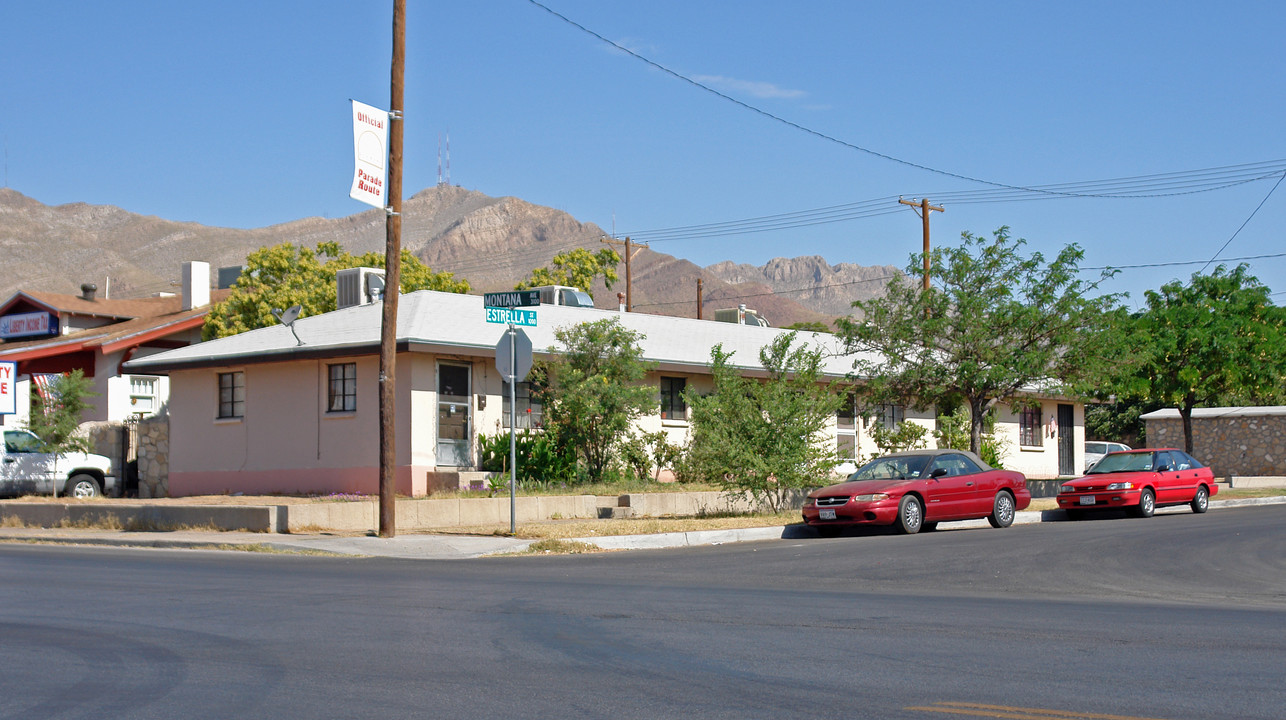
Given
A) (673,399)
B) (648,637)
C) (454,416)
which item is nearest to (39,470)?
(454,416)

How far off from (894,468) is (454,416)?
32.3 ft

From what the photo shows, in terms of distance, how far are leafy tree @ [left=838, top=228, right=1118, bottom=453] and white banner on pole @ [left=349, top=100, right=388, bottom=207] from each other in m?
12.8

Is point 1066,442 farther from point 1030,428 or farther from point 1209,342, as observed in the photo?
point 1209,342

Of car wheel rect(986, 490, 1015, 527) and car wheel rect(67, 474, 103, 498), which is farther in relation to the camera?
car wheel rect(67, 474, 103, 498)

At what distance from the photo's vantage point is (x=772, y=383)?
75.7ft

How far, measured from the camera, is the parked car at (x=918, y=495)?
770 inches

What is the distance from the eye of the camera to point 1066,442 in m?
Answer: 41.7

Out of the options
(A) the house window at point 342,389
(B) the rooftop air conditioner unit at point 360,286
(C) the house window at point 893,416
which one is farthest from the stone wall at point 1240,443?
(A) the house window at point 342,389

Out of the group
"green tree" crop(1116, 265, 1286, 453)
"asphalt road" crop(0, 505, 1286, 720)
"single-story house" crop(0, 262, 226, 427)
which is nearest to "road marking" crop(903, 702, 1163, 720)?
"asphalt road" crop(0, 505, 1286, 720)

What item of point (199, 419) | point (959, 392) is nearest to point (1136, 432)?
point (959, 392)

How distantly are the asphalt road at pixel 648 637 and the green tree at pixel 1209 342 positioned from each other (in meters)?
23.2

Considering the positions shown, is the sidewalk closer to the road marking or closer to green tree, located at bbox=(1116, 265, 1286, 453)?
the road marking

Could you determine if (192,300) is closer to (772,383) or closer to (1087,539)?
(772,383)

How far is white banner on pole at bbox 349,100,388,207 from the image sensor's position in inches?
706
